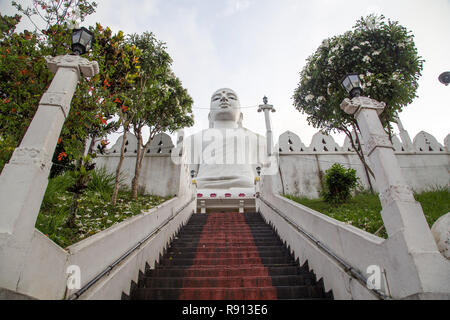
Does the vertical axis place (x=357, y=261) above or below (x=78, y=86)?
below

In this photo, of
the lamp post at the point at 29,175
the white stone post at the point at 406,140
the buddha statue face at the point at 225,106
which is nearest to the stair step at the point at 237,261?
the lamp post at the point at 29,175

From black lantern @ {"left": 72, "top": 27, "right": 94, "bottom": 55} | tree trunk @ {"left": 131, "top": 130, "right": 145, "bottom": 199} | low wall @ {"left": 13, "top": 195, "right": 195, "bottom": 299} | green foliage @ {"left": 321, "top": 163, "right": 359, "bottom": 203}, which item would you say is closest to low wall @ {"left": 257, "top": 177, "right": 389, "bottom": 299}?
green foliage @ {"left": 321, "top": 163, "right": 359, "bottom": 203}

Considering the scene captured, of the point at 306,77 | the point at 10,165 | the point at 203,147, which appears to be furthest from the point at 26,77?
the point at 203,147

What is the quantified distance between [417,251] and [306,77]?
7.49m

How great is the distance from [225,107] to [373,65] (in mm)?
8222

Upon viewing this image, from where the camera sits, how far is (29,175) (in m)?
2.12

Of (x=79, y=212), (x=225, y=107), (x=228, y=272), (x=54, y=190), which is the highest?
(x=225, y=107)

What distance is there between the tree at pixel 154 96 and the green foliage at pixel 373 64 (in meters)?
5.09

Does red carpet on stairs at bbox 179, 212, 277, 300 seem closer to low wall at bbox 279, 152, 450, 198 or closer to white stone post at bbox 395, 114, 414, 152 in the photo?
low wall at bbox 279, 152, 450, 198

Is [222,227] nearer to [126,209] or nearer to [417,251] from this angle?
[126,209]

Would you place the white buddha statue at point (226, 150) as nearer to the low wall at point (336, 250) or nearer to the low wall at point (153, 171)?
→ the low wall at point (153, 171)

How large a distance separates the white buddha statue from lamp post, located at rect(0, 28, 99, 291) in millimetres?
8638

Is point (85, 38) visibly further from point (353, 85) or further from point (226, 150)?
point (226, 150)

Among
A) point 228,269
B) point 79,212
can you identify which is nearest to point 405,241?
point 228,269
